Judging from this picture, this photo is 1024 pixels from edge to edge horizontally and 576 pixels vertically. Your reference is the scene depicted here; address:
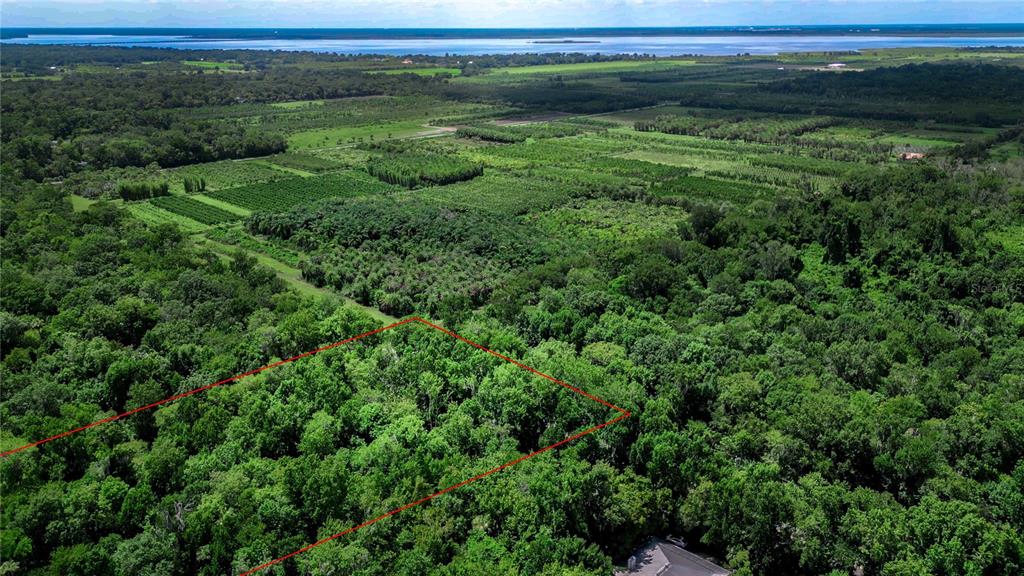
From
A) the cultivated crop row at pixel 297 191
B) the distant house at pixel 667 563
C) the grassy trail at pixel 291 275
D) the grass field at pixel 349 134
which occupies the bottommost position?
the distant house at pixel 667 563

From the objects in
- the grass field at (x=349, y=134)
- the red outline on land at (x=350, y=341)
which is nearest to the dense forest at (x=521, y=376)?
the red outline on land at (x=350, y=341)

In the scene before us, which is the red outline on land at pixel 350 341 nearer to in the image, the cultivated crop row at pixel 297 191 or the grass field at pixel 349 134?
the cultivated crop row at pixel 297 191

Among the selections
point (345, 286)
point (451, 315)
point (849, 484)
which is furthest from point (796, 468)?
point (345, 286)

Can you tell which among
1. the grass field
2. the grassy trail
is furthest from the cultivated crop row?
the grass field

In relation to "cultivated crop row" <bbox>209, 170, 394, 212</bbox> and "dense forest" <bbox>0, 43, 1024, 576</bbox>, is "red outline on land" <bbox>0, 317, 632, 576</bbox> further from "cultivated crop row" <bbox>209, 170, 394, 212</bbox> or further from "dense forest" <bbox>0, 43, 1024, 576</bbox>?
"cultivated crop row" <bbox>209, 170, 394, 212</bbox>

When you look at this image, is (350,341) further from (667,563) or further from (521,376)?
(667,563)
